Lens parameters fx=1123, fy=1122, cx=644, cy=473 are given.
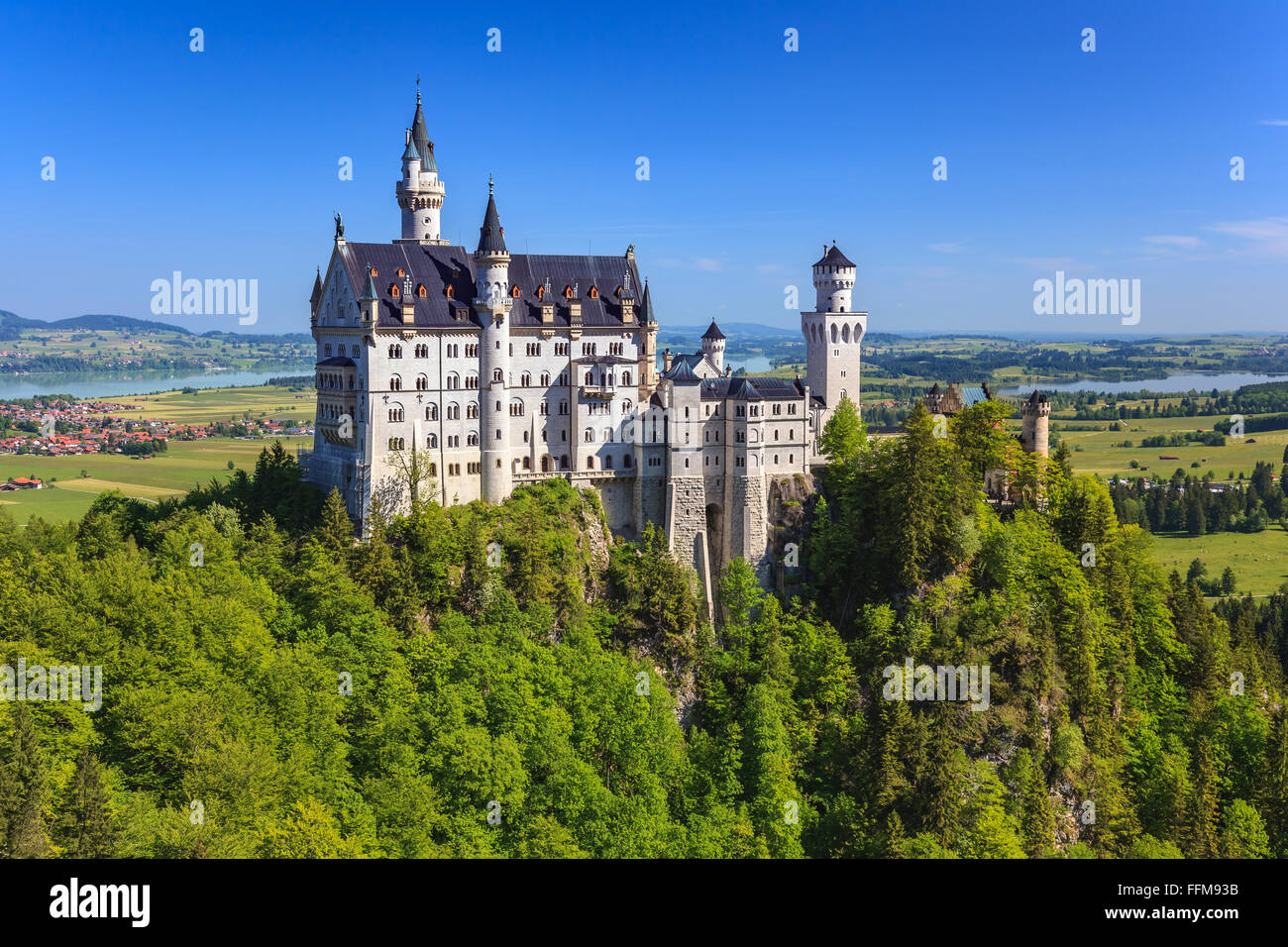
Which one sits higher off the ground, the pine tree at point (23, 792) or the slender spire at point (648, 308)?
the slender spire at point (648, 308)

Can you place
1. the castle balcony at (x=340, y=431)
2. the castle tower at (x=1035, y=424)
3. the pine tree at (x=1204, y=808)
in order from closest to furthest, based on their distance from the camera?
1. the pine tree at (x=1204, y=808)
2. the castle balcony at (x=340, y=431)
3. the castle tower at (x=1035, y=424)

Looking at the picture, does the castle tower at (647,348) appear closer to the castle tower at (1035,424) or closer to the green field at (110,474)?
the castle tower at (1035,424)

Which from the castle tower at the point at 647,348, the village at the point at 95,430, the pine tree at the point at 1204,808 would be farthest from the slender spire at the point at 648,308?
the village at the point at 95,430

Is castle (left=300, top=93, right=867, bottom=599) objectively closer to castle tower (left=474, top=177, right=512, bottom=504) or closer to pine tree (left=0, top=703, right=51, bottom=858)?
castle tower (left=474, top=177, right=512, bottom=504)

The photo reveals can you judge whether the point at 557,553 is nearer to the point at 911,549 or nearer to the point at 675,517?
the point at 675,517

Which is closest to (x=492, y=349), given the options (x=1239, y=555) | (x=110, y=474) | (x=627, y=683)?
(x=627, y=683)

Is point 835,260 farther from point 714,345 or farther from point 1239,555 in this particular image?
point 1239,555

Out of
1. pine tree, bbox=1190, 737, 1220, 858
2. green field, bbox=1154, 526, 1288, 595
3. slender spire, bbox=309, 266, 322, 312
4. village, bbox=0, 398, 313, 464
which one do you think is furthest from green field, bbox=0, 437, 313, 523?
green field, bbox=1154, 526, 1288, 595
